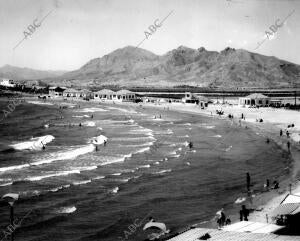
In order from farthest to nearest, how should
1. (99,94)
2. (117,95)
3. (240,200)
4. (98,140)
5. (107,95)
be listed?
1. (99,94)
2. (107,95)
3. (117,95)
4. (98,140)
5. (240,200)

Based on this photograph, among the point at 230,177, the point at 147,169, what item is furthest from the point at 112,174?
the point at 230,177

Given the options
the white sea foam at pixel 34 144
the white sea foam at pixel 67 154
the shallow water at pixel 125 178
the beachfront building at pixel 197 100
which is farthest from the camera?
the beachfront building at pixel 197 100

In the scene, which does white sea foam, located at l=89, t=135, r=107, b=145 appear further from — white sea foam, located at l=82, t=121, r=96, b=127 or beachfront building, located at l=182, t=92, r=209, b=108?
beachfront building, located at l=182, t=92, r=209, b=108

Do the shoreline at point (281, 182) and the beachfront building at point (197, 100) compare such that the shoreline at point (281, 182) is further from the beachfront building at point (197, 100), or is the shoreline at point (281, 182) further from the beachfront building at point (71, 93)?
the beachfront building at point (71, 93)

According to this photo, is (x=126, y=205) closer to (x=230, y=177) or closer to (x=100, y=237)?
(x=100, y=237)

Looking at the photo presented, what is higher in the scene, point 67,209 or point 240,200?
point 240,200

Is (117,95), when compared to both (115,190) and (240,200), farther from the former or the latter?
(240,200)

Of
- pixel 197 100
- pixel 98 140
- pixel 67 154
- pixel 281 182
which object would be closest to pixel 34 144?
pixel 98 140

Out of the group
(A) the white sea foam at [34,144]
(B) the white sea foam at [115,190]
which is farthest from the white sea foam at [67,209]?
(A) the white sea foam at [34,144]
